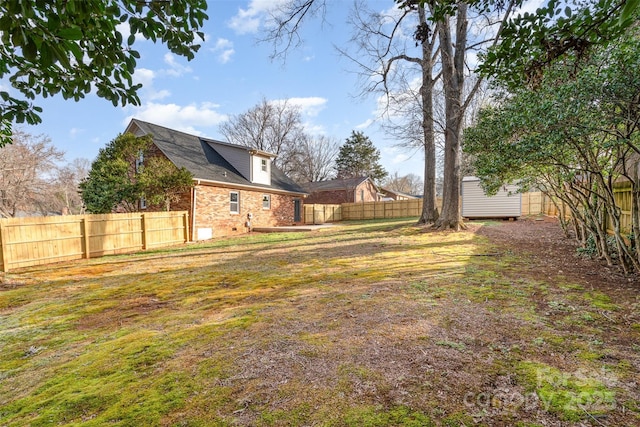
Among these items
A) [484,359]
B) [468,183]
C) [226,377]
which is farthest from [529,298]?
[468,183]

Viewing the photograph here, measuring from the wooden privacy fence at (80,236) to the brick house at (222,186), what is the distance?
1544mm

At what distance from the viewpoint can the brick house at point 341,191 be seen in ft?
98.6

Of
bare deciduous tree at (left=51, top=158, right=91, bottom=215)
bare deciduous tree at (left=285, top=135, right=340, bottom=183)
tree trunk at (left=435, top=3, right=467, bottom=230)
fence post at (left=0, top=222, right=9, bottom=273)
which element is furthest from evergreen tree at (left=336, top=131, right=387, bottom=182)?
fence post at (left=0, top=222, right=9, bottom=273)

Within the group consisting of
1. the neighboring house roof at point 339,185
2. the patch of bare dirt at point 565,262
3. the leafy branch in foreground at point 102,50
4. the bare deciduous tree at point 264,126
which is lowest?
the patch of bare dirt at point 565,262

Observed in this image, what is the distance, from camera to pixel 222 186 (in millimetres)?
14906

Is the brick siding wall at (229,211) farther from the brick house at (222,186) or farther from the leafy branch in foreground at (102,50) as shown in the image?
the leafy branch in foreground at (102,50)

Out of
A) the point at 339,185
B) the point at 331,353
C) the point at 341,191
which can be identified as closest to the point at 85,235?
the point at 331,353

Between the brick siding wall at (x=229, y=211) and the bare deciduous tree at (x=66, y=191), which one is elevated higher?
the bare deciduous tree at (x=66, y=191)

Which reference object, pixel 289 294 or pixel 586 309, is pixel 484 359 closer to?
pixel 586 309

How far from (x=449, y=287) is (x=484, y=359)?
6.85 ft

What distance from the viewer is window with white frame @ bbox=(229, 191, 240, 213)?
15.5 metres

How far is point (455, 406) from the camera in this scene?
1.78m

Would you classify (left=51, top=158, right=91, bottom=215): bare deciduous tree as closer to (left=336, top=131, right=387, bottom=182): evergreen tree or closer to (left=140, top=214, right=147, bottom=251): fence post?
(left=140, top=214, right=147, bottom=251): fence post

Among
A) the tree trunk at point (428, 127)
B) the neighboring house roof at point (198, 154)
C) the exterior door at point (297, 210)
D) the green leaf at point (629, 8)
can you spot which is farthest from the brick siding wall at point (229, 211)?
the green leaf at point (629, 8)
